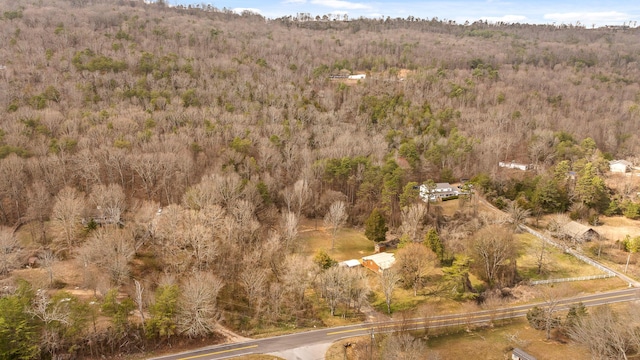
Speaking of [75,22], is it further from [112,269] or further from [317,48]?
[112,269]

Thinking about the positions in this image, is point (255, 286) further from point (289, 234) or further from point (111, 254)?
point (111, 254)

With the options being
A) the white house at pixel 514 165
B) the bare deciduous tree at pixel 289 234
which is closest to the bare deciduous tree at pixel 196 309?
the bare deciduous tree at pixel 289 234

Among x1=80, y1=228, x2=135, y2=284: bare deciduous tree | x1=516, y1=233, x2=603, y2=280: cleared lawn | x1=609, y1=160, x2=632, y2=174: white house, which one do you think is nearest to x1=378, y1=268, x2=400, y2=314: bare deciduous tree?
x1=516, y1=233, x2=603, y2=280: cleared lawn

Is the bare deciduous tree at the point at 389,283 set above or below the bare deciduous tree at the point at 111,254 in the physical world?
below

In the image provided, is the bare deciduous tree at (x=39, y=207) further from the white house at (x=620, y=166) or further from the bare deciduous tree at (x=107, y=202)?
the white house at (x=620, y=166)

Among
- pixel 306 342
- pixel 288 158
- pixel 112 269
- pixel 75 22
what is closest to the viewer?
pixel 306 342

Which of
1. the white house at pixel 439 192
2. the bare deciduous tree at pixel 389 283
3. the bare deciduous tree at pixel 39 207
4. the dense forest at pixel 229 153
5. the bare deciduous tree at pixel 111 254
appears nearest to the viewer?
the bare deciduous tree at pixel 111 254

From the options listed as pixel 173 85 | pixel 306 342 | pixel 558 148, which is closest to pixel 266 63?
pixel 173 85
